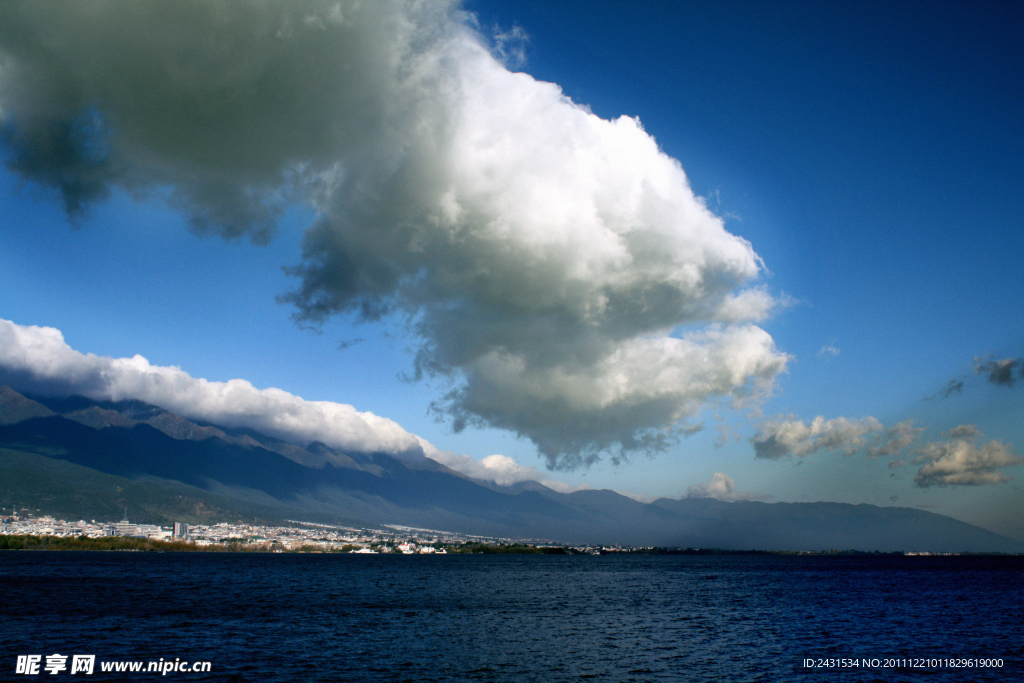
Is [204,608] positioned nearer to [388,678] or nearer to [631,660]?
[388,678]

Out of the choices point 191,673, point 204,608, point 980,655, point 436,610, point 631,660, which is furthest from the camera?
point 436,610

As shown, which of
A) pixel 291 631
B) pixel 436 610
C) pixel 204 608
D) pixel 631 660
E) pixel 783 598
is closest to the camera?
pixel 631 660

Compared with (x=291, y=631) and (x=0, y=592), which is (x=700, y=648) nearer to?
(x=291, y=631)

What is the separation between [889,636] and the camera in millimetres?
62969

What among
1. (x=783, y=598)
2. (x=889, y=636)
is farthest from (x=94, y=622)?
(x=783, y=598)

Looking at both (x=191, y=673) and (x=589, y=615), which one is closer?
(x=191, y=673)

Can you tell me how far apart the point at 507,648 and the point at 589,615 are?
27588 millimetres

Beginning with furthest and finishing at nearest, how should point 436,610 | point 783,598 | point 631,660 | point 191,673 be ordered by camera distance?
point 783,598, point 436,610, point 631,660, point 191,673

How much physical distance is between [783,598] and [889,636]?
160 feet

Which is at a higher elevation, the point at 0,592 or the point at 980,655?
the point at 980,655

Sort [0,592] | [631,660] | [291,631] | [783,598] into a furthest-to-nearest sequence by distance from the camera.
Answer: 1. [783,598]
2. [0,592]
3. [291,631]
4. [631,660]

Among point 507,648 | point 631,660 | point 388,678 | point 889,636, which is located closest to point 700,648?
point 631,660

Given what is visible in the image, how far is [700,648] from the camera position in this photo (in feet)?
180

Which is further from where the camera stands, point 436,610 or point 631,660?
point 436,610
